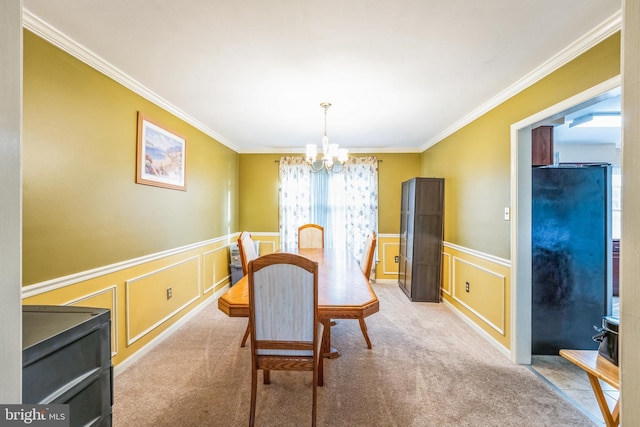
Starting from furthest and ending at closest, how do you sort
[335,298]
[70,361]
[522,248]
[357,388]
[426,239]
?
[426,239]
[522,248]
[357,388]
[335,298]
[70,361]

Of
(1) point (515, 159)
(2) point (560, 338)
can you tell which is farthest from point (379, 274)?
(1) point (515, 159)

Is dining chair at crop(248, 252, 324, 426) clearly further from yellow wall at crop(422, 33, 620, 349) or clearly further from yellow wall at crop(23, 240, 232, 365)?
yellow wall at crop(422, 33, 620, 349)

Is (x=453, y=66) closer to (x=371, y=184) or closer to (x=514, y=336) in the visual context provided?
(x=514, y=336)

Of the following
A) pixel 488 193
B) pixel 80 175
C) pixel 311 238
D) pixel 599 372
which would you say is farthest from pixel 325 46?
pixel 311 238

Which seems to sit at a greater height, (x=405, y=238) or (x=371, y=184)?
(x=371, y=184)

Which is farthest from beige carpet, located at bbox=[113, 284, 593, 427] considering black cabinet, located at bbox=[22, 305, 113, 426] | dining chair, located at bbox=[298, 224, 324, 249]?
dining chair, located at bbox=[298, 224, 324, 249]

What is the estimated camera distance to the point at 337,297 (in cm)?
184

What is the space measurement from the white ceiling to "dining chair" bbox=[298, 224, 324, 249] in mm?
1726

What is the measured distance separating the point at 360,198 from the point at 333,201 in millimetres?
482

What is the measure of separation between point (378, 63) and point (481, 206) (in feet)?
6.33

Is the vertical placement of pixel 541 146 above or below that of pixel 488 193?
above

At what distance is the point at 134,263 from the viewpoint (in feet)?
8.06

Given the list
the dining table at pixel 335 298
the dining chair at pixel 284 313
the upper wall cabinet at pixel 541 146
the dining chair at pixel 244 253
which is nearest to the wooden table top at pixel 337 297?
the dining table at pixel 335 298

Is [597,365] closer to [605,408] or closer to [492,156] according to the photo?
[605,408]
